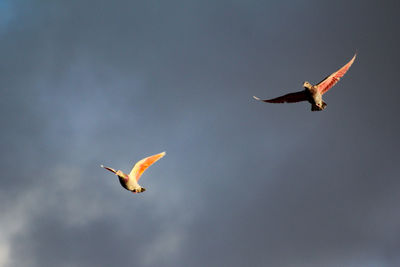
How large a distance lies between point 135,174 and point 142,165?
1318 millimetres

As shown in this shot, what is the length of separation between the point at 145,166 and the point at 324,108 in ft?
66.9

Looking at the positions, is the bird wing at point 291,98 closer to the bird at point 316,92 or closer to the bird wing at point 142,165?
the bird at point 316,92

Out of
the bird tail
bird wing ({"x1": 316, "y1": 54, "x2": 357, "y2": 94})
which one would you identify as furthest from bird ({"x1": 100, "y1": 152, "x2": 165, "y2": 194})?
bird wing ({"x1": 316, "y1": 54, "x2": 357, "y2": 94})

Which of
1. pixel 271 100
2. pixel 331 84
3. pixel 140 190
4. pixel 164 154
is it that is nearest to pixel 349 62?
pixel 331 84

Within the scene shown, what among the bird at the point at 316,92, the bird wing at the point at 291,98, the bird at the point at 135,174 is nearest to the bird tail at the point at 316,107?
the bird at the point at 316,92

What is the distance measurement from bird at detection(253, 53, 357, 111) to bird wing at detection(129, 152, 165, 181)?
12669mm

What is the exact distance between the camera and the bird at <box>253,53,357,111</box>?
5706 centimetres

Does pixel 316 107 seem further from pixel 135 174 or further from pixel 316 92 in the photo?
pixel 135 174

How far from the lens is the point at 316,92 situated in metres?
57.3

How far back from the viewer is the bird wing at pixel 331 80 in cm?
5794

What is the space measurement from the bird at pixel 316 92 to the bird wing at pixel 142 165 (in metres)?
12.7

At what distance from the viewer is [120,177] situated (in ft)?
184

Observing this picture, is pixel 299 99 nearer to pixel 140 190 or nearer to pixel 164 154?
pixel 164 154

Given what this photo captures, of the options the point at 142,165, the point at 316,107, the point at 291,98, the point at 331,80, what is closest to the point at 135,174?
the point at 142,165
